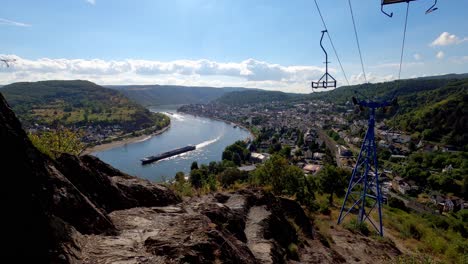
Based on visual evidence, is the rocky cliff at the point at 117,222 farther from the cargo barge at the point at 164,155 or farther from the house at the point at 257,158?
the house at the point at 257,158

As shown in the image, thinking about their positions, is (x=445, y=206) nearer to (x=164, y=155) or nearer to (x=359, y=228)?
(x=359, y=228)

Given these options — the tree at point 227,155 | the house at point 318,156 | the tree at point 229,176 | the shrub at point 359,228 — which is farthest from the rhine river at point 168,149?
the shrub at point 359,228

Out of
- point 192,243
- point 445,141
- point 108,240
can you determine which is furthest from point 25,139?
point 445,141

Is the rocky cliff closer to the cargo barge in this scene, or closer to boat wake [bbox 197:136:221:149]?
the cargo barge

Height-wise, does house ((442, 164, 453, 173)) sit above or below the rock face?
below

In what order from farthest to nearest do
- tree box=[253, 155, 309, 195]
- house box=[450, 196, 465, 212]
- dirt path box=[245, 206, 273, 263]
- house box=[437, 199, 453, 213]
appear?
house box=[450, 196, 465, 212], house box=[437, 199, 453, 213], tree box=[253, 155, 309, 195], dirt path box=[245, 206, 273, 263]

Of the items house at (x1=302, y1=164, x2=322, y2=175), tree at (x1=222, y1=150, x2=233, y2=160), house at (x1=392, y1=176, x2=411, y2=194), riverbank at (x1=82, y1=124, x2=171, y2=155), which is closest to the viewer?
house at (x1=392, y1=176, x2=411, y2=194)

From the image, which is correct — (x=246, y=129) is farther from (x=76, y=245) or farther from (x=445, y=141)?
(x=76, y=245)

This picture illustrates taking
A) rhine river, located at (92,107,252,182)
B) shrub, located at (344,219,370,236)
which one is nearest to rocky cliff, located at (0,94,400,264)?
shrub, located at (344,219,370,236)
